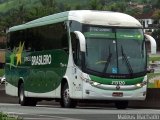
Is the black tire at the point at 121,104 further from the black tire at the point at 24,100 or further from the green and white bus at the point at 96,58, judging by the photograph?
the black tire at the point at 24,100

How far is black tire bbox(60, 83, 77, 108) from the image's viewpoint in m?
25.8

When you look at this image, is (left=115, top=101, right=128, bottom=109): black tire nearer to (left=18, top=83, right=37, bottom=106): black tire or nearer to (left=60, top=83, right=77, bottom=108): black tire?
(left=60, top=83, right=77, bottom=108): black tire

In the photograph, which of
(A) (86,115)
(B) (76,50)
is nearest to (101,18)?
(B) (76,50)

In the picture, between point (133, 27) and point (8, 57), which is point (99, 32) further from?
point (8, 57)

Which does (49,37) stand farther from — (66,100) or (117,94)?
(117,94)

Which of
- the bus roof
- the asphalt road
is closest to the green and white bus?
the bus roof

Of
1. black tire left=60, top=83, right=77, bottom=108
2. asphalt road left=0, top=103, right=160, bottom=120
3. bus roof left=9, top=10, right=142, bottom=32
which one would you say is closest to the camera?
asphalt road left=0, top=103, right=160, bottom=120

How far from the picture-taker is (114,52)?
24.9m

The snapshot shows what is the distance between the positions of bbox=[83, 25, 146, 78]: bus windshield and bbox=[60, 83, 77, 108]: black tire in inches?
68.6

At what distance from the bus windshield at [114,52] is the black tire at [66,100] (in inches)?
68.6

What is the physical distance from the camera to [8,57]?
35125 millimetres

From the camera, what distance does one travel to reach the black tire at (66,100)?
25797 mm

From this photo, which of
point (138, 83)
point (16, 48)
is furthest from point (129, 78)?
point (16, 48)

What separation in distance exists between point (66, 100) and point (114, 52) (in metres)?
2.76
